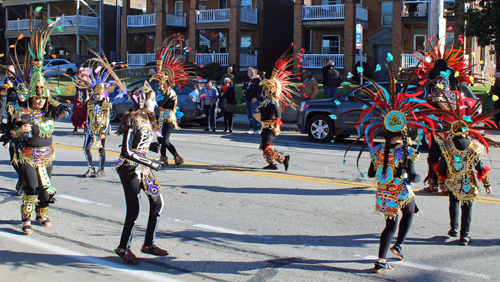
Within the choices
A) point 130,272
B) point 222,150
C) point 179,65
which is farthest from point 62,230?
point 222,150

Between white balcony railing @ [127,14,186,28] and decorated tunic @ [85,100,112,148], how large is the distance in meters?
27.6

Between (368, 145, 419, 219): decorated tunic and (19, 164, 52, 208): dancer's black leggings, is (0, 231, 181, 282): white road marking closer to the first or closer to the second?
(19, 164, 52, 208): dancer's black leggings

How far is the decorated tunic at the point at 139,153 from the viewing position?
4844 millimetres

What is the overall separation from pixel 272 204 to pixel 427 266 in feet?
9.15

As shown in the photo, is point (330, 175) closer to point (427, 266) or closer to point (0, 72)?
point (427, 266)

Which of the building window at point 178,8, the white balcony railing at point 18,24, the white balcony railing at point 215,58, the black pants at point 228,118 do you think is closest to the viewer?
the black pants at point 228,118

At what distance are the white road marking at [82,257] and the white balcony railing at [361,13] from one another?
25608 millimetres

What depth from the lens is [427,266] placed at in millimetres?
4926

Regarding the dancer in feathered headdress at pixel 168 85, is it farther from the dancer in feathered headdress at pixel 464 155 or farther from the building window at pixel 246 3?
the building window at pixel 246 3

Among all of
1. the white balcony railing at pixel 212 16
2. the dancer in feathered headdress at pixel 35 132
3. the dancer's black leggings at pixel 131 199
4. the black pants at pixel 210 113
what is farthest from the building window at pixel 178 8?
the dancer's black leggings at pixel 131 199

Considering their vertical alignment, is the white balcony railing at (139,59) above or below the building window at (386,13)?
below

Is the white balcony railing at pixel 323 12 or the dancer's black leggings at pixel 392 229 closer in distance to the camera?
the dancer's black leggings at pixel 392 229

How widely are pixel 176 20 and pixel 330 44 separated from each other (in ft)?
36.8

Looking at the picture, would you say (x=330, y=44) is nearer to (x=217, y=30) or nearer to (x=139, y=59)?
(x=217, y=30)
